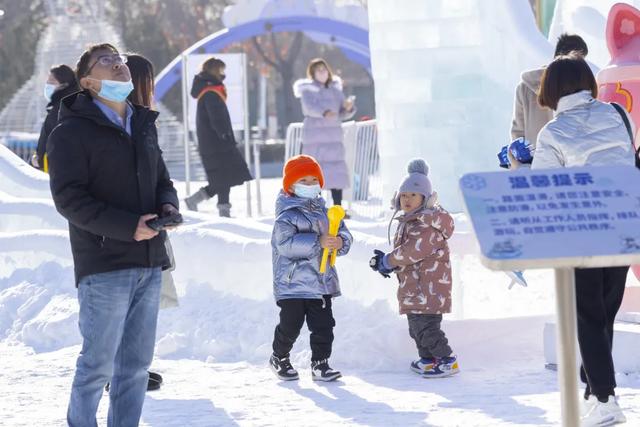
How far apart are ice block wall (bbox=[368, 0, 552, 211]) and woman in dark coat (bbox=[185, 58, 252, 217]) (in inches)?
58.2

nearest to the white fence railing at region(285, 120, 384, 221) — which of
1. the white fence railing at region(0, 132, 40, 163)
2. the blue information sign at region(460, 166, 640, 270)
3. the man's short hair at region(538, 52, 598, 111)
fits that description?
the man's short hair at region(538, 52, 598, 111)

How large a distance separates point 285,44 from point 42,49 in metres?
24.5

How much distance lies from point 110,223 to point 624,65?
3415 millimetres

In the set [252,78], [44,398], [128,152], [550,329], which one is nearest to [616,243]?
[128,152]

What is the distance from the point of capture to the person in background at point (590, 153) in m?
5.39

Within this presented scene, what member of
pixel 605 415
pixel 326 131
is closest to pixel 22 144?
pixel 326 131

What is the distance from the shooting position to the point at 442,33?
39.2 ft

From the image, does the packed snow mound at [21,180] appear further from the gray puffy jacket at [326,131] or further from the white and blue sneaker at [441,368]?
the white and blue sneaker at [441,368]

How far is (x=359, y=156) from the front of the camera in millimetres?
16031

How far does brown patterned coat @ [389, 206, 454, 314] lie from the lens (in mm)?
6719

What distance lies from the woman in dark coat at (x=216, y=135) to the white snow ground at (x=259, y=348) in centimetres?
308

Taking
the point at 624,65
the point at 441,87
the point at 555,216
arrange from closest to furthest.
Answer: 1. the point at 555,216
2. the point at 624,65
3. the point at 441,87

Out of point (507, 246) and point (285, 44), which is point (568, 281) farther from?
point (285, 44)

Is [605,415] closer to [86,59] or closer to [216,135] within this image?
[86,59]
